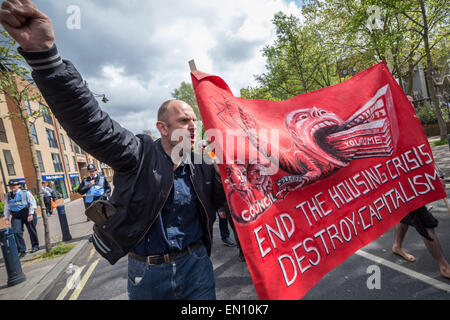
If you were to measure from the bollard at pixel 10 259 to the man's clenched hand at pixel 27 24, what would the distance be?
5.10m

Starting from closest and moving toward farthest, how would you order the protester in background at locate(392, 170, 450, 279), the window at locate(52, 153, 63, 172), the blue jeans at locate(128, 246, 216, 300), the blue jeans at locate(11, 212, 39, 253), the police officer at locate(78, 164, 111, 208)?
the blue jeans at locate(128, 246, 216, 300)
the protester in background at locate(392, 170, 450, 279)
the blue jeans at locate(11, 212, 39, 253)
the police officer at locate(78, 164, 111, 208)
the window at locate(52, 153, 63, 172)

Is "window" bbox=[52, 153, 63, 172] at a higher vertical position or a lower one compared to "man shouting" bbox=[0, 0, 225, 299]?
higher

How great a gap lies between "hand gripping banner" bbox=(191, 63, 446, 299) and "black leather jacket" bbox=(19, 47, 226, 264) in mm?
252

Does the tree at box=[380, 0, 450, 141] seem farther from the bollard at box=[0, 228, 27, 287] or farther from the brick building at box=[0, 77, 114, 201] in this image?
the brick building at box=[0, 77, 114, 201]

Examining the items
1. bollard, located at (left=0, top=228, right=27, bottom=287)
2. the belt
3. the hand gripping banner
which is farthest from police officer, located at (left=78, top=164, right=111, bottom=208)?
the hand gripping banner

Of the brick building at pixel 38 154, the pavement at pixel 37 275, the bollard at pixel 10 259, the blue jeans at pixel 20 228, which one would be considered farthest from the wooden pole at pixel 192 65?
the brick building at pixel 38 154

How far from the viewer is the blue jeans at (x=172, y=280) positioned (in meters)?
1.62

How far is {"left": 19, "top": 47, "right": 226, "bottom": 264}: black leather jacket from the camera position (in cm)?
121

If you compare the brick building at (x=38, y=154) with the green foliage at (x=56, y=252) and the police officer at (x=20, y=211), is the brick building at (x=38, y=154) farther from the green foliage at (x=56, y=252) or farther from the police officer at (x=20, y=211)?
the green foliage at (x=56, y=252)

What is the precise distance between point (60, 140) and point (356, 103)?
128ft

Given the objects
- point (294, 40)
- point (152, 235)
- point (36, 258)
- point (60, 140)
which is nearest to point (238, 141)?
point (152, 235)

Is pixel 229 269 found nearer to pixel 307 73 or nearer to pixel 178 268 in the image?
pixel 178 268

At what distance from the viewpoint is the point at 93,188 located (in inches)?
290

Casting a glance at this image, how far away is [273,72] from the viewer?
1881cm
